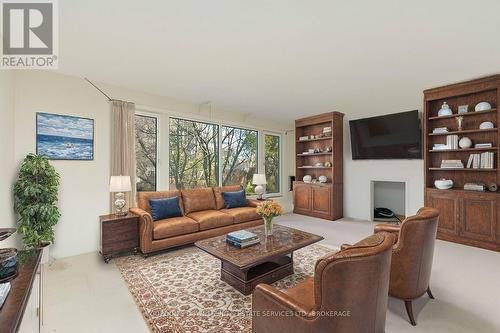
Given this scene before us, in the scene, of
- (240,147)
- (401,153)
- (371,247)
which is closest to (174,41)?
(371,247)

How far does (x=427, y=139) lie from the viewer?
4.28 meters

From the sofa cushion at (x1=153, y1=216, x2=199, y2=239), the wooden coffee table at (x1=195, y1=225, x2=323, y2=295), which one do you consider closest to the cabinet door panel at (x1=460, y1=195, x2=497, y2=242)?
the wooden coffee table at (x1=195, y1=225, x2=323, y2=295)

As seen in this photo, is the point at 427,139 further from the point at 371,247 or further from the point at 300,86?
the point at 371,247

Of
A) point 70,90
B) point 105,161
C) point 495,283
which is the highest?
point 70,90

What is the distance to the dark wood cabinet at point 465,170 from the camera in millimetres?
3592

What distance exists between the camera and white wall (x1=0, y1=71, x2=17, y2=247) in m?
2.40

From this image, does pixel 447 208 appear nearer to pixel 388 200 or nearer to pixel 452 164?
pixel 452 164

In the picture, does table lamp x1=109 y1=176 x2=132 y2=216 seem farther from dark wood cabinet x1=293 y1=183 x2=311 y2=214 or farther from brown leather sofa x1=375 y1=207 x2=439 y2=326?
dark wood cabinet x1=293 y1=183 x2=311 y2=214

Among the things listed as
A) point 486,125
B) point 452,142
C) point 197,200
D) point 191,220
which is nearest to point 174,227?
point 191,220

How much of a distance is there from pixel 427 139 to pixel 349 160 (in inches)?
74.5

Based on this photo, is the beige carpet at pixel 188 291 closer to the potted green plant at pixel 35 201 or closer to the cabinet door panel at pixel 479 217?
the potted green plant at pixel 35 201

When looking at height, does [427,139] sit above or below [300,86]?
below

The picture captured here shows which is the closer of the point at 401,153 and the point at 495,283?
the point at 495,283

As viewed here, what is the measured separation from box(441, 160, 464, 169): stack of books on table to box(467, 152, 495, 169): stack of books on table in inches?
4.8
